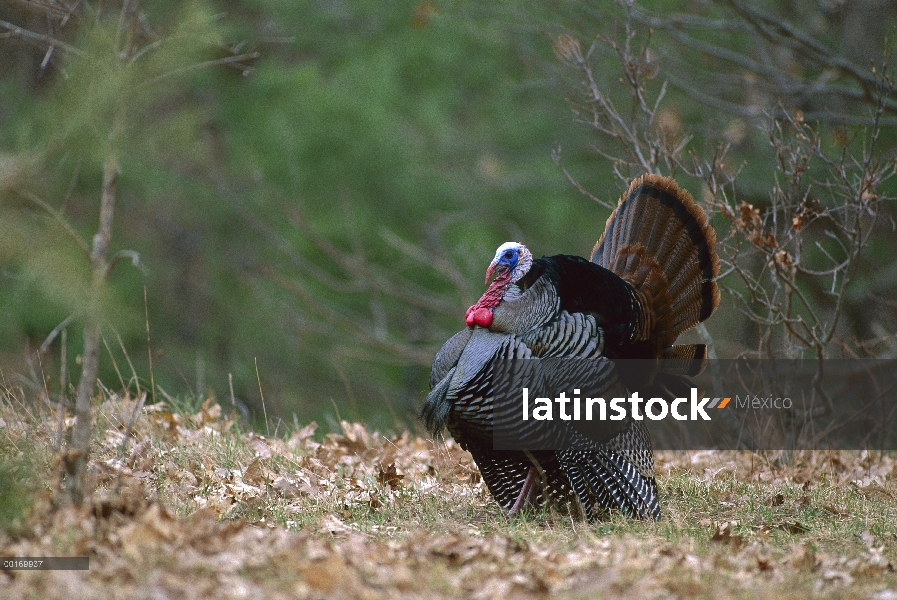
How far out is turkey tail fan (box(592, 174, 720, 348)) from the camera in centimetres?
580

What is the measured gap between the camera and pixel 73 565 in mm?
3445

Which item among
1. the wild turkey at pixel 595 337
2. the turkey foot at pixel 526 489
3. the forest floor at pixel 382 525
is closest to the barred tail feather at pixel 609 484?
the wild turkey at pixel 595 337

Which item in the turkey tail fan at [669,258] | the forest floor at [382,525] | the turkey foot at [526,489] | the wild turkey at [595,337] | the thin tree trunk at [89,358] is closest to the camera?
the forest floor at [382,525]

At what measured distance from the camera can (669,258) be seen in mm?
5848

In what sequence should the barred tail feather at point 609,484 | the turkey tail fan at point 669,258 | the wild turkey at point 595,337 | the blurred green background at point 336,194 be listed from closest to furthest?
1. the wild turkey at point 595,337
2. the barred tail feather at point 609,484
3. the turkey tail fan at point 669,258
4. the blurred green background at point 336,194

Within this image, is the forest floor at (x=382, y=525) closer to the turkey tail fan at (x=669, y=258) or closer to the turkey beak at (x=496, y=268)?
the turkey tail fan at (x=669, y=258)

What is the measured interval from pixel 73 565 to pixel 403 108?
44.4 feet

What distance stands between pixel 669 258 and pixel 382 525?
2453 mm

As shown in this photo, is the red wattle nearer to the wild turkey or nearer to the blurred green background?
the wild turkey

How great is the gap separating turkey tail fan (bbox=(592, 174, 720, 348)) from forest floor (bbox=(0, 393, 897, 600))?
1127mm

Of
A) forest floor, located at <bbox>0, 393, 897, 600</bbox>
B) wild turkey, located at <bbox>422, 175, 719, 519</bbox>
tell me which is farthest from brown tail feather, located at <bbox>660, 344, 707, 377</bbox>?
forest floor, located at <bbox>0, 393, 897, 600</bbox>

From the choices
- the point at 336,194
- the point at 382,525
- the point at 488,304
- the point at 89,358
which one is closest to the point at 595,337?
the point at 488,304

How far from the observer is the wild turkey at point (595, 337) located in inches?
197

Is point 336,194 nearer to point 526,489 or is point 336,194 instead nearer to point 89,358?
point 526,489
